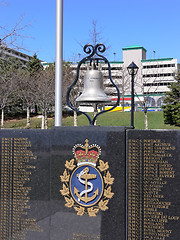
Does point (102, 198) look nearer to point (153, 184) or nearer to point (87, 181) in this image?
point (87, 181)

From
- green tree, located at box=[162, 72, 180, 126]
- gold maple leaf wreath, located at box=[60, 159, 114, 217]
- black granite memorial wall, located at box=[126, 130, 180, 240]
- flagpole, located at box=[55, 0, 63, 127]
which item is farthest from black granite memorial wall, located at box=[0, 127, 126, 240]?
green tree, located at box=[162, 72, 180, 126]

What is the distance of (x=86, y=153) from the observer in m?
4.52

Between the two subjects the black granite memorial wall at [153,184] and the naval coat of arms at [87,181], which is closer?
the black granite memorial wall at [153,184]

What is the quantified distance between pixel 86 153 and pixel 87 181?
452mm

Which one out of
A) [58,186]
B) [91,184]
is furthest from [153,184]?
[58,186]

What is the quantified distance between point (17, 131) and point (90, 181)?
1.62m

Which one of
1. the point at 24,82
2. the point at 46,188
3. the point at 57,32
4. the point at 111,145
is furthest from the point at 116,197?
the point at 24,82

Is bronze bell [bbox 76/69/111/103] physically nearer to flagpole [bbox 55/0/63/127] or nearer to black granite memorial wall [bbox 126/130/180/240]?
black granite memorial wall [bbox 126/130/180/240]

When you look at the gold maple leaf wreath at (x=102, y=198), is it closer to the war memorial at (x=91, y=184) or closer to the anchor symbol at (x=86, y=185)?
the war memorial at (x=91, y=184)

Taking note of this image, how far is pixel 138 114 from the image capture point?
34.0 meters

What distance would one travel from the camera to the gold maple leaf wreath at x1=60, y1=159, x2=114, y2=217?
4.41m

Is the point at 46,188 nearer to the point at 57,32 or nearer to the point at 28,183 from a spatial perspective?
the point at 28,183

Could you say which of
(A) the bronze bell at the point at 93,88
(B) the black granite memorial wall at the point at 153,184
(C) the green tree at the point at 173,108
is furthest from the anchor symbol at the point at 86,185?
(C) the green tree at the point at 173,108

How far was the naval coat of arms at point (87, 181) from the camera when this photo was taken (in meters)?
4.43
